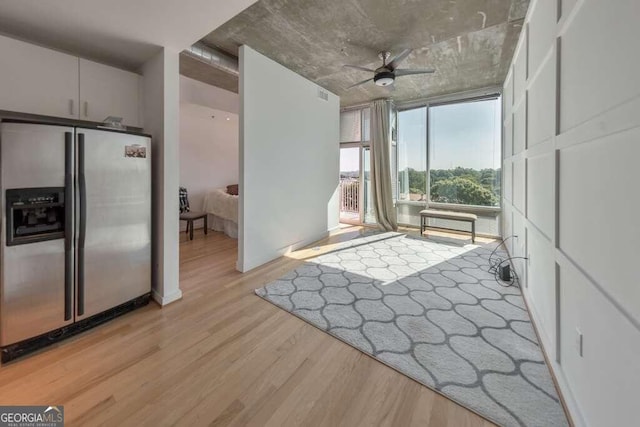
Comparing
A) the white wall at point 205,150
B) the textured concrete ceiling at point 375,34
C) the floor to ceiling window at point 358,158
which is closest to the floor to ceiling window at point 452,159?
the floor to ceiling window at point 358,158

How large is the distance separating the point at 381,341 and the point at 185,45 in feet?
9.87

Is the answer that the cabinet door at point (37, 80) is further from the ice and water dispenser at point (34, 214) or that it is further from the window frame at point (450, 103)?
the window frame at point (450, 103)

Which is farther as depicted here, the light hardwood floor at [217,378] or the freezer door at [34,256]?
the freezer door at [34,256]

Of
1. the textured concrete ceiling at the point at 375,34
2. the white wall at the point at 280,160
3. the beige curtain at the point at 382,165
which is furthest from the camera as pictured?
the beige curtain at the point at 382,165

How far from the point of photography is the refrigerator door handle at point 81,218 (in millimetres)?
1789

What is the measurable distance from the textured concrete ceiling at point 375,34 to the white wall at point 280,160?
13.6 inches

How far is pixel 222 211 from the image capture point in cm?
492

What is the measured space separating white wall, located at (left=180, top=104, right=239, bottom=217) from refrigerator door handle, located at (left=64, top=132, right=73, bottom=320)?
11.6 feet

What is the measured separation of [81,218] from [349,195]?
5541mm

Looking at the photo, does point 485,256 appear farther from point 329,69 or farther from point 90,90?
point 90,90

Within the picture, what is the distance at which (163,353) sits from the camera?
169cm

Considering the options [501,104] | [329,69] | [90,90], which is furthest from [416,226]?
[90,90]

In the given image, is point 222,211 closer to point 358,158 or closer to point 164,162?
point 164,162

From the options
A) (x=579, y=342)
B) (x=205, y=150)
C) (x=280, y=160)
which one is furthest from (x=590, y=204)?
(x=205, y=150)
